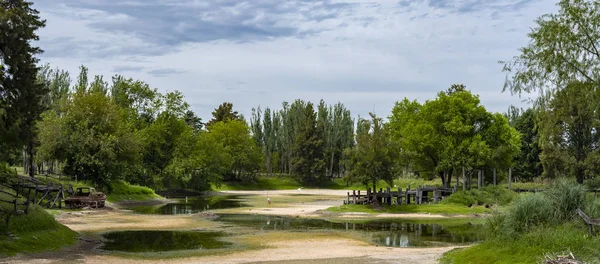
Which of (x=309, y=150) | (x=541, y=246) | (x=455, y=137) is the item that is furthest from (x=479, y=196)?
(x=309, y=150)

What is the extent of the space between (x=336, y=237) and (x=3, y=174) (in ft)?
86.9

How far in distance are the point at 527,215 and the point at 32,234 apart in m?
22.8

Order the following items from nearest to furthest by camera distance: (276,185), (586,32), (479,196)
Answer: (586,32) → (479,196) → (276,185)

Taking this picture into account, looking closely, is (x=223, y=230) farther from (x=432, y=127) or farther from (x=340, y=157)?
(x=340, y=157)

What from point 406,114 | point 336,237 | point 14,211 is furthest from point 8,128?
point 406,114

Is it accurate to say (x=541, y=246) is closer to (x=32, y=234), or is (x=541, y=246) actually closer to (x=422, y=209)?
(x=32, y=234)

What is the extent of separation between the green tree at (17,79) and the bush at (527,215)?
2326cm

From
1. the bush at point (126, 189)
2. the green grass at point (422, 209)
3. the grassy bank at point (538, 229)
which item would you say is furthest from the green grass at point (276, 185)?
the grassy bank at point (538, 229)

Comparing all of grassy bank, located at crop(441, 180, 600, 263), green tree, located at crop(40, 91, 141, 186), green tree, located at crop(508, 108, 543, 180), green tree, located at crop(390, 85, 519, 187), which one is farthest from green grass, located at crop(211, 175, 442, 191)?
grassy bank, located at crop(441, 180, 600, 263)

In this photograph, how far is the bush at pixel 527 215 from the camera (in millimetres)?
20797

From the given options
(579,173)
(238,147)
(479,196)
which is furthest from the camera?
(238,147)

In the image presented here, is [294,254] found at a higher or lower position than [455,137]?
lower

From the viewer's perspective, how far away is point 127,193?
72625 mm

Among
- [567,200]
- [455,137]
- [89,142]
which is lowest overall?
[567,200]
